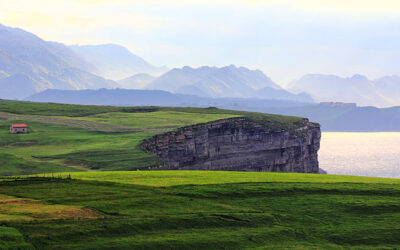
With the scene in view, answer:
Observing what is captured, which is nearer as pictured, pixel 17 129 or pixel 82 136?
pixel 82 136

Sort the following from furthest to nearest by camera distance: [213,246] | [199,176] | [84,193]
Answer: [199,176] < [84,193] < [213,246]

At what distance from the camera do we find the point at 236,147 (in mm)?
147375

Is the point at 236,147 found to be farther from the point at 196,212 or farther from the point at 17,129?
the point at 196,212

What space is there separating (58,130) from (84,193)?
95040 millimetres

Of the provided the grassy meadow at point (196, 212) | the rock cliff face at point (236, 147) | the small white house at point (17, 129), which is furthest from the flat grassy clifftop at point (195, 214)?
the small white house at point (17, 129)

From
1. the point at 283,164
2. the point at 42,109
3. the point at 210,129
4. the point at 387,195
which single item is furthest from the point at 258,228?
the point at 42,109

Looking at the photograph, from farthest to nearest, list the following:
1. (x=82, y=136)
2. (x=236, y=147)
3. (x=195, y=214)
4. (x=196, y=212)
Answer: (x=236, y=147) → (x=82, y=136) → (x=196, y=212) → (x=195, y=214)

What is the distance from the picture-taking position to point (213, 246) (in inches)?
1575

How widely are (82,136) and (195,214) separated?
9221cm

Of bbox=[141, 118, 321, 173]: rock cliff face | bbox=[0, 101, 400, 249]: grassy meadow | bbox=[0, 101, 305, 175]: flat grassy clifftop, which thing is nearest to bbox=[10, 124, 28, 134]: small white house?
bbox=[0, 101, 305, 175]: flat grassy clifftop

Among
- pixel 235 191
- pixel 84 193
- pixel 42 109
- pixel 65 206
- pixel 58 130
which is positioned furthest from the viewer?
pixel 42 109

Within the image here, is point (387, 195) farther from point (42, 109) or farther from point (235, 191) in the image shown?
point (42, 109)

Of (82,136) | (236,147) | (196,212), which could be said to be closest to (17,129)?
(82,136)

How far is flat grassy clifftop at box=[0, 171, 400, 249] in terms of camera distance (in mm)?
40000
